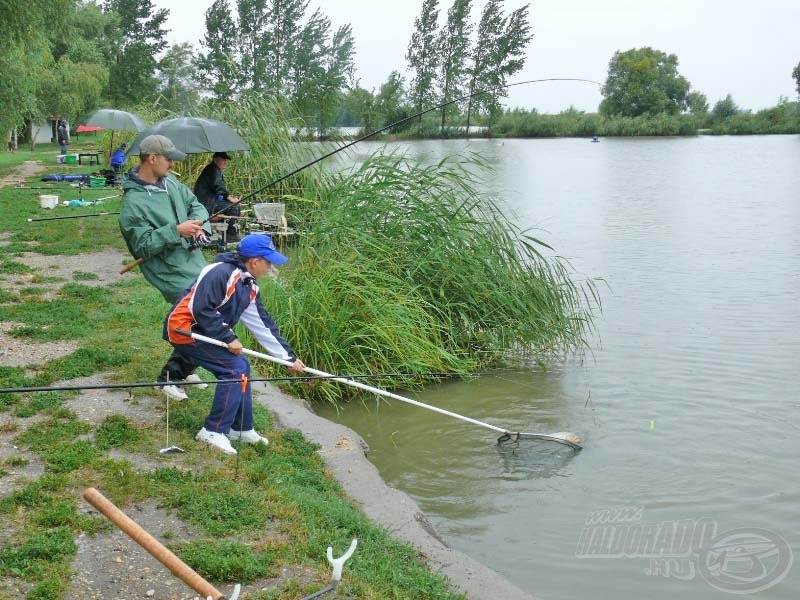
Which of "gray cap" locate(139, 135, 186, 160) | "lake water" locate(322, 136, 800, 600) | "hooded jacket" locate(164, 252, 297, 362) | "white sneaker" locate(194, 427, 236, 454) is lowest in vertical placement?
"lake water" locate(322, 136, 800, 600)

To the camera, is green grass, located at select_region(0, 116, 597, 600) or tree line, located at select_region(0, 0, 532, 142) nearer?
green grass, located at select_region(0, 116, 597, 600)

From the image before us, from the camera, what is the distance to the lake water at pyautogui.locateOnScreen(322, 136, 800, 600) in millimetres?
4941

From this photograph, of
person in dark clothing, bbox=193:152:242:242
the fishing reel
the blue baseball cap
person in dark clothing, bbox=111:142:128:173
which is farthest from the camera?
person in dark clothing, bbox=111:142:128:173

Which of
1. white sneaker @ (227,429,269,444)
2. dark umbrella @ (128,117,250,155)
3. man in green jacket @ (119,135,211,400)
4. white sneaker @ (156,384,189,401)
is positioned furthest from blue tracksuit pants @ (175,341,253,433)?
dark umbrella @ (128,117,250,155)

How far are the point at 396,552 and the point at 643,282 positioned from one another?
9.59 meters

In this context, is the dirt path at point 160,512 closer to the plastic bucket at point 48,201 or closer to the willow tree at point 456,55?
the plastic bucket at point 48,201

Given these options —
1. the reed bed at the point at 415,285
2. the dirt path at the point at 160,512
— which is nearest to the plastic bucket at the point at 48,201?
the reed bed at the point at 415,285

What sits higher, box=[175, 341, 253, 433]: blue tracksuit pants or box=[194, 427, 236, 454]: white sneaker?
box=[175, 341, 253, 433]: blue tracksuit pants

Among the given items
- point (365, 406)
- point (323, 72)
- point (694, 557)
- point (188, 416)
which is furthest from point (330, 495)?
point (323, 72)

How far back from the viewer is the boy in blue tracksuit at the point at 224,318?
466cm

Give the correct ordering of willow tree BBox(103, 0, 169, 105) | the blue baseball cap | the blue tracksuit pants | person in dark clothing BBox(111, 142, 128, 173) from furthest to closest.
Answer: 1. willow tree BBox(103, 0, 169, 105)
2. person in dark clothing BBox(111, 142, 128, 173)
3. the blue tracksuit pants
4. the blue baseball cap

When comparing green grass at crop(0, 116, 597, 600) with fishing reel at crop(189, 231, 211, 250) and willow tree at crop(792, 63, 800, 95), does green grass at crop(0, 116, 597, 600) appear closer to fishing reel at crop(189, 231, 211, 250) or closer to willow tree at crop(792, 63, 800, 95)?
fishing reel at crop(189, 231, 211, 250)

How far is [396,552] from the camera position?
13.0 ft

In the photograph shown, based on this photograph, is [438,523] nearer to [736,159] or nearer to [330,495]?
[330,495]
